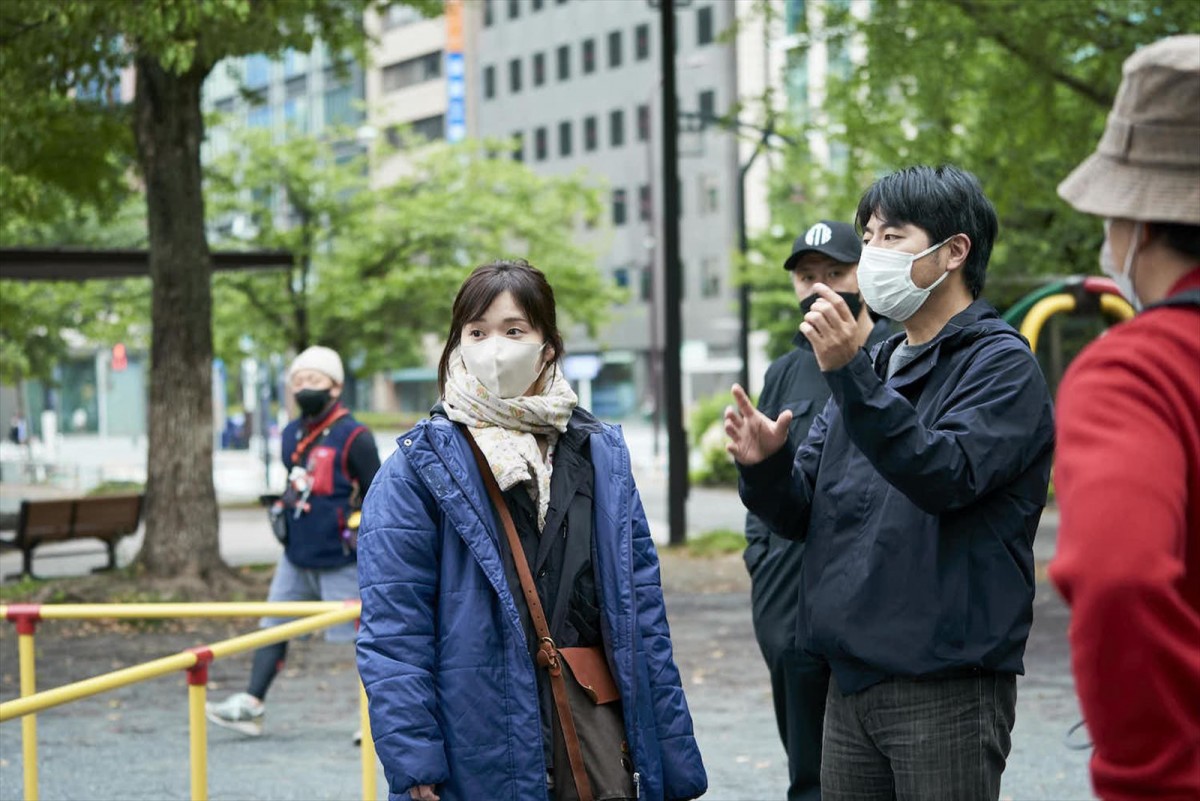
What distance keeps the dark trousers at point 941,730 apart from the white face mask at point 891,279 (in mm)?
753

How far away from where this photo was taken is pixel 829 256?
16.7ft

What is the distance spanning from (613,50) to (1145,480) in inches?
2911

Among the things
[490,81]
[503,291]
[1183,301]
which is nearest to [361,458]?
[503,291]

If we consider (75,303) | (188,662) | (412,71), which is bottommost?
(188,662)

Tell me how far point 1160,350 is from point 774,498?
1524 millimetres

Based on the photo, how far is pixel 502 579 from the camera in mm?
3412

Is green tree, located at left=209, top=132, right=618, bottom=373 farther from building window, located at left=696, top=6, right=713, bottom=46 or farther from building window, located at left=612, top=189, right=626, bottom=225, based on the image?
building window, located at left=612, top=189, right=626, bottom=225

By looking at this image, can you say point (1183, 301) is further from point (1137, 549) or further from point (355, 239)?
point (355, 239)

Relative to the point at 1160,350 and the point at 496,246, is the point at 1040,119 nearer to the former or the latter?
the point at 1160,350

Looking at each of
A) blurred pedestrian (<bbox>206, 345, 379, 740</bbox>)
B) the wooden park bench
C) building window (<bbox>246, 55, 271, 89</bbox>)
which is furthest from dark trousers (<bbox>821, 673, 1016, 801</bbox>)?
building window (<bbox>246, 55, 271, 89</bbox>)

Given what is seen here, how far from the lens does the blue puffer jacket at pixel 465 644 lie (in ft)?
11.0

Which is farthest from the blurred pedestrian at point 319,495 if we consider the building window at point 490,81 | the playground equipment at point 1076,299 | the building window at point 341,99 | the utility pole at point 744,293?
the building window at point 341,99

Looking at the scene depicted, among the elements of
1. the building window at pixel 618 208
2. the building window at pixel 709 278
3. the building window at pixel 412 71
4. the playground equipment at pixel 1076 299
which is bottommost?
the playground equipment at pixel 1076 299

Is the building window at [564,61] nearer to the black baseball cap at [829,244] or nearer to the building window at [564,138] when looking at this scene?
the building window at [564,138]
